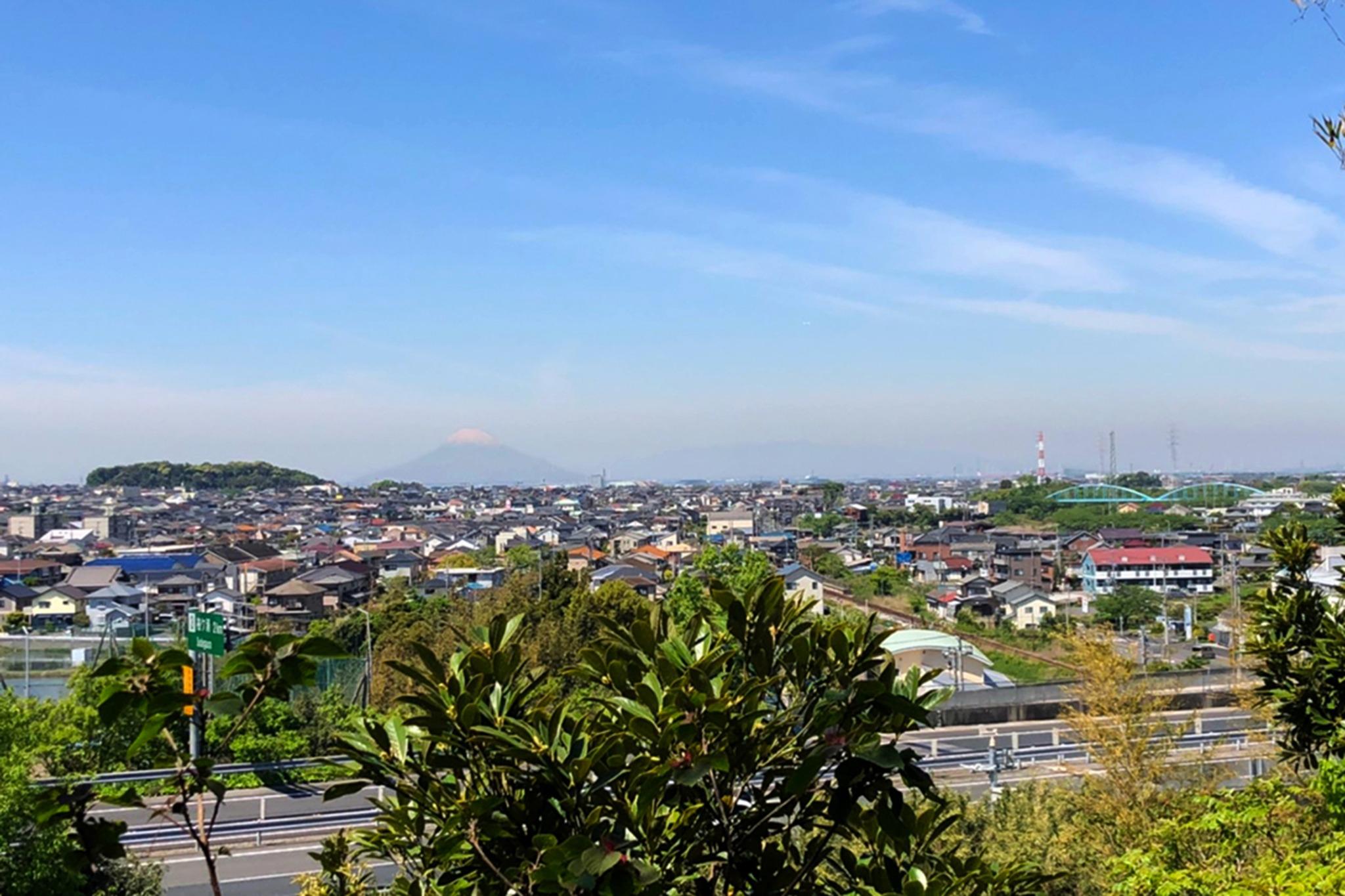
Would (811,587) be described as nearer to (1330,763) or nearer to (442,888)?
(1330,763)

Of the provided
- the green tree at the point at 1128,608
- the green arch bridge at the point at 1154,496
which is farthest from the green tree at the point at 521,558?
the green arch bridge at the point at 1154,496

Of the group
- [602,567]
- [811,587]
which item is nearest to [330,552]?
[602,567]

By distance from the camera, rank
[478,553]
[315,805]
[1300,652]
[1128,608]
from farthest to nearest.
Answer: [478,553] < [1128,608] < [315,805] < [1300,652]

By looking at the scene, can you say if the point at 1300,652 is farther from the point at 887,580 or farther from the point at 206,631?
the point at 887,580

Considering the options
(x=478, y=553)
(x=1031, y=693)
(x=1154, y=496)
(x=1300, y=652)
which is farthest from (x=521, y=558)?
(x=1154, y=496)

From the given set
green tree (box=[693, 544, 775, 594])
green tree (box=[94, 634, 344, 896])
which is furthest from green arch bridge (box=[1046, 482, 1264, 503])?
green tree (box=[94, 634, 344, 896])

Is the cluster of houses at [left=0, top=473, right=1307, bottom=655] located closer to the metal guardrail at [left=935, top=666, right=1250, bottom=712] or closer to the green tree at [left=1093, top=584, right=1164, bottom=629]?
the green tree at [left=1093, top=584, right=1164, bottom=629]

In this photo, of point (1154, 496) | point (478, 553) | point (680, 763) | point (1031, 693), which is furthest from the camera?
point (1154, 496)
